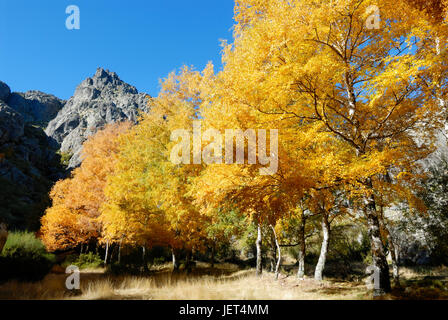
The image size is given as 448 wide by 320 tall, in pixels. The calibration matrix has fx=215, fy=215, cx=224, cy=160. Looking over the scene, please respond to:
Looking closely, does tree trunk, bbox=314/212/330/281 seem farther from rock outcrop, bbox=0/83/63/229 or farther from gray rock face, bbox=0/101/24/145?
gray rock face, bbox=0/101/24/145

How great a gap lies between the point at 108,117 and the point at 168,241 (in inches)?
5682

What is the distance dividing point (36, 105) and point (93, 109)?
51.5 m

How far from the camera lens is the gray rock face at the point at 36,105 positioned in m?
141

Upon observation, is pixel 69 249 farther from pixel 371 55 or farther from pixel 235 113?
pixel 371 55

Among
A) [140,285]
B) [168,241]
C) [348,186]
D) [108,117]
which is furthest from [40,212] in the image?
[108,117]

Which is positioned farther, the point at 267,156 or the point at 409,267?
the point at 409,267

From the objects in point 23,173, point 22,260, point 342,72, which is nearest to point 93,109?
point 23,173

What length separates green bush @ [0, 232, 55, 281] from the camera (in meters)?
9.64

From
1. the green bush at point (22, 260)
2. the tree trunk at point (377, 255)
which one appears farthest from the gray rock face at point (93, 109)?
the tree trunk at point (377, 255)

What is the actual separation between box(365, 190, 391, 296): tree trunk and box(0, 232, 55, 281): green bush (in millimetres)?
14124

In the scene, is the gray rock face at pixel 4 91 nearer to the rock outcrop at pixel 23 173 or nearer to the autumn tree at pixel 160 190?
the rock outcrop at pixel 23 173

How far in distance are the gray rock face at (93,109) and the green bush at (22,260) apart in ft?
250

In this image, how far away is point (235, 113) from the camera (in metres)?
6.55

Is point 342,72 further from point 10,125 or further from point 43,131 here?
point 43,131
